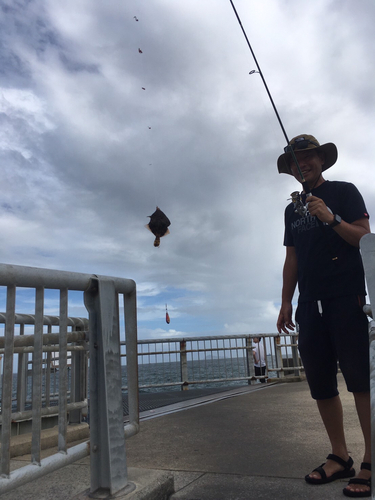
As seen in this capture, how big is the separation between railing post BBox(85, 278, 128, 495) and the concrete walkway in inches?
5.2

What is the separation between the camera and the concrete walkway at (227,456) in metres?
2.28

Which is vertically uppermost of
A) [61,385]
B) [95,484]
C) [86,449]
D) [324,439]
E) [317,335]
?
[317,335]

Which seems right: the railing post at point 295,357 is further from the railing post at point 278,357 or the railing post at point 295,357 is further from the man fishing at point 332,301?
the man fishing at point 332,301

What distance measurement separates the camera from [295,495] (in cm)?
219

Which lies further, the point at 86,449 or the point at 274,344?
the point at 274,344

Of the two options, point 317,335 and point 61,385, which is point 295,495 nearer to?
point 317,335

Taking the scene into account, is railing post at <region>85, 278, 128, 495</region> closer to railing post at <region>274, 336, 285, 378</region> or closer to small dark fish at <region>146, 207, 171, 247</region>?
small dark fish at <region>146, 207, 171, 247</region>

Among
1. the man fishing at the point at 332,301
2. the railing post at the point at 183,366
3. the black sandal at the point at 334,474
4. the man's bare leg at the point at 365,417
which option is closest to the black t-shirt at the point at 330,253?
the man fishing at the point at 332,301

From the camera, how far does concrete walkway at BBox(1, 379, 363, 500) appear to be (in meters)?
2.28

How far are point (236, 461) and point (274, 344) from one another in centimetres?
766

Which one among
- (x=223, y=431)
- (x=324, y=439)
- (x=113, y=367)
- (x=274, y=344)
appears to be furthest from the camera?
(x=274, y=344)

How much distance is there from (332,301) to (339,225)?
0.50 m

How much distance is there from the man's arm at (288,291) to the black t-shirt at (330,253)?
0.86 feet

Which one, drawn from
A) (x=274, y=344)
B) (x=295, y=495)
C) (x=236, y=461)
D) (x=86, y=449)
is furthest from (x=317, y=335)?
(x=274, y=344)
